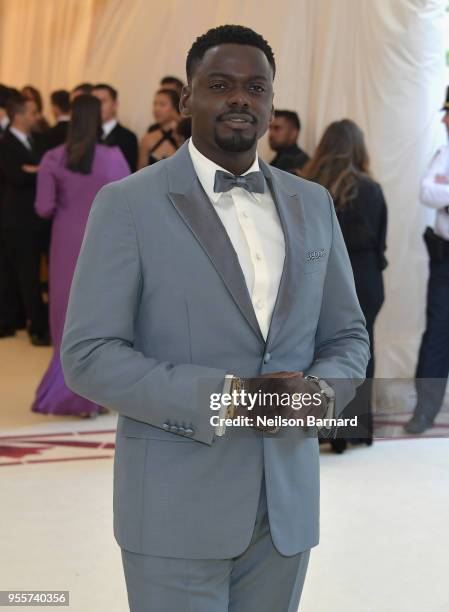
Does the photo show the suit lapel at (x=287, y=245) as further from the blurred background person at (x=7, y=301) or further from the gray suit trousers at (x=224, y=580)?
the blurred background person at (x=7, y=301)

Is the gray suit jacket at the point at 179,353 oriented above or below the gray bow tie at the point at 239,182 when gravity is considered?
below

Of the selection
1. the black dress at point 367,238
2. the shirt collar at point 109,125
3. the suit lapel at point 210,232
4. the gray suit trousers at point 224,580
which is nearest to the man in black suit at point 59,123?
the shirt collar at point 109,125

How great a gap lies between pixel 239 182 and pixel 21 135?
6657 millimetres

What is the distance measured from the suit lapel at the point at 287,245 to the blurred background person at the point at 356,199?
10.7 feet

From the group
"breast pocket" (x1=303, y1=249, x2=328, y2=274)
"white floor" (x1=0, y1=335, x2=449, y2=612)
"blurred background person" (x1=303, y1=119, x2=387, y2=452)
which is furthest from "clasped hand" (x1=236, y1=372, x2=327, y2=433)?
"blurred background person" (x1=303, y1=119, x2=387, y2=452)

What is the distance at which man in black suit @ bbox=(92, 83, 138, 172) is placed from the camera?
745cm

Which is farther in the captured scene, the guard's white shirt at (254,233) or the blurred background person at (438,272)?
the blurred background person at (438,272)

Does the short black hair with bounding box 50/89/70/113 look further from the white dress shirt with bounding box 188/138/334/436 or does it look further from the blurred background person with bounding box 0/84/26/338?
the white dress shirt with bounding box 188/138/334/436

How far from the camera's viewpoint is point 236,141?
1.73 metres

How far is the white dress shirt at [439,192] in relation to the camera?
5.55 metres

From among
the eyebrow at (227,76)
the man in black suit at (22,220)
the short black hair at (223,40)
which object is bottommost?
the man in black suit at (22,220)

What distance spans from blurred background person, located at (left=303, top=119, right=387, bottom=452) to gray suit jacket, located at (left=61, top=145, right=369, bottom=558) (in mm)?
3394

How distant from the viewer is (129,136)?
24.7 feet

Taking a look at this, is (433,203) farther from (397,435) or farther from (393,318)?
(397,435)
